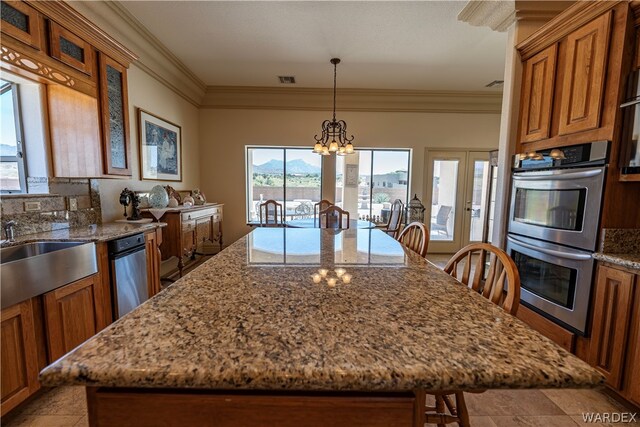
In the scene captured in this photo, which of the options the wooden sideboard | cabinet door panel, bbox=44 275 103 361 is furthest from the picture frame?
cabinet door panel, bbox=44 275 103 361

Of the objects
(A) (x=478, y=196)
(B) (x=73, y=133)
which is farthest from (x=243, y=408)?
(A) (x=478, y=196)

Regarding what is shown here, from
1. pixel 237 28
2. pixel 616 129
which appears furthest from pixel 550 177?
pixel 237 28

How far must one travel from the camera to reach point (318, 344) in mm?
613

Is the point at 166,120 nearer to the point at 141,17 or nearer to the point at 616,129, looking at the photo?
the point at 141,17

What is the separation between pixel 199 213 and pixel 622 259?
397 centimetres

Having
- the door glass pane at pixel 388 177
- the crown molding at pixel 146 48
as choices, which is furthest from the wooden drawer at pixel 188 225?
the door glass pane at pixel 388 177

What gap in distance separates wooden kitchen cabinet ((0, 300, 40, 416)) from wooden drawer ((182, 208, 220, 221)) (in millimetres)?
1842

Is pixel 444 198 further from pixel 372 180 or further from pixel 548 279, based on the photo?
pixel 548 279

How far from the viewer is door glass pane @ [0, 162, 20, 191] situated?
2039 millimetres

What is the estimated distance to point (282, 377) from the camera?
521 mm

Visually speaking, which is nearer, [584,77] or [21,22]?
[21,22]

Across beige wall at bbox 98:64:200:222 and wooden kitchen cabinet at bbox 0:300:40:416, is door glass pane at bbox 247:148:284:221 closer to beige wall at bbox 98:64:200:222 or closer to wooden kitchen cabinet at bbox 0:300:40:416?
beige wall at bbox 98:64:200:222

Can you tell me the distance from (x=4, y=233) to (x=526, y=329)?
2.80m

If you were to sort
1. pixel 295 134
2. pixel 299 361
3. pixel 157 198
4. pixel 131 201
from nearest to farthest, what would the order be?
pixel 299 361 → pixel 131 201 → pixel 157 198 → pixel 295 134
